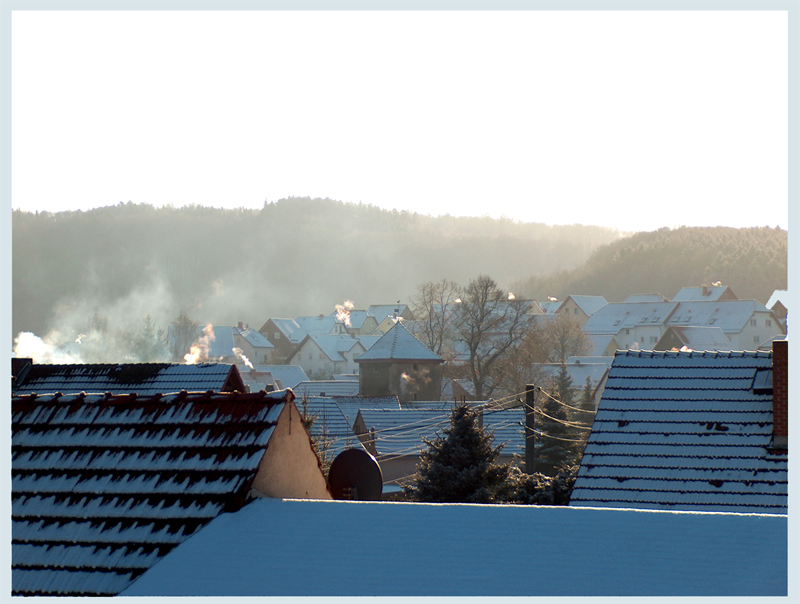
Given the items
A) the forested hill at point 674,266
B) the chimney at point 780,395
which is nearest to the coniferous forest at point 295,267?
the forested hill at point 674,266

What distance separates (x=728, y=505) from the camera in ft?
40.1

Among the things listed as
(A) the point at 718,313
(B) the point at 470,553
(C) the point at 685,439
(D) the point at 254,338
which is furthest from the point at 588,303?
(B) the point at 470,553

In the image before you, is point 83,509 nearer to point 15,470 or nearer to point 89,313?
point 15,470

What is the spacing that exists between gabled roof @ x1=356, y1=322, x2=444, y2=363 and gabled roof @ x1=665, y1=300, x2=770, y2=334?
36132 mm

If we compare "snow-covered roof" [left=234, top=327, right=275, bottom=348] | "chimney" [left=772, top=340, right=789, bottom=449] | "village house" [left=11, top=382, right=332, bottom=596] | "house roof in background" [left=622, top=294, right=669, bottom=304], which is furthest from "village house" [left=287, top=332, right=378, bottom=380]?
"village house" [left=11, top=382, right=332, bottom=596]

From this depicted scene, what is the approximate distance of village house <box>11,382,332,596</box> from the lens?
7.22 metres

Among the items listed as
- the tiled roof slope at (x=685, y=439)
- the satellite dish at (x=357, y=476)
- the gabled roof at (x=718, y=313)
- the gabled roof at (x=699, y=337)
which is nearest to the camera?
the satellite dish at (x=357, y=476)

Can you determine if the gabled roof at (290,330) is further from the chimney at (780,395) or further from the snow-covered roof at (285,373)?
the chimney at (780,395)

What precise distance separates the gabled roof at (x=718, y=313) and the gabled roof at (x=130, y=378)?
2692 inches

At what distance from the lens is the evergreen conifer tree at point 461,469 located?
69.1 ft

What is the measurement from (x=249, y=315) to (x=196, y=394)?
5075 inches

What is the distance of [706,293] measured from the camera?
93.1 metres

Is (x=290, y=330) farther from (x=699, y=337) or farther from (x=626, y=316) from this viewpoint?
(x=699, y=337)

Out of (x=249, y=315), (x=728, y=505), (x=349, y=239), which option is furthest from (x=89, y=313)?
(x=728, y=505)
